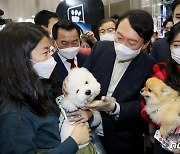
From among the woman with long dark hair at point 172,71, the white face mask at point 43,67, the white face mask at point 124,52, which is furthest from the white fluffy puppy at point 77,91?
the woman with long dark hair at point 172,71

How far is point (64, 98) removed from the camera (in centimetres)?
155

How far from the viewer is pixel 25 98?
121 cm

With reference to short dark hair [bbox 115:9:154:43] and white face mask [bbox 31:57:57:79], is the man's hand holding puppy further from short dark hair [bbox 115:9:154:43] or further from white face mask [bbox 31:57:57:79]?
short dark hair [bbox 115:9:154:43]

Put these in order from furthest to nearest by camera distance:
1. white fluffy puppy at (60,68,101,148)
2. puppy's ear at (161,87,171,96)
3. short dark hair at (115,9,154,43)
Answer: short dark hair at (115,9,154,43), puppy's ear at (161,87,171,96), white fluffy puppy at (60,68,101,148)

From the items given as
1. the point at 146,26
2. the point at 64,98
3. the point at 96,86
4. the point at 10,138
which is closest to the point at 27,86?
the point at 10,138

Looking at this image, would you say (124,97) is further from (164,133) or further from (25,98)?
(25,98)

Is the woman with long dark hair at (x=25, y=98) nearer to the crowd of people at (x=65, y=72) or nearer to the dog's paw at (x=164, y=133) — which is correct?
the crowd of people at (x=65, y=72)

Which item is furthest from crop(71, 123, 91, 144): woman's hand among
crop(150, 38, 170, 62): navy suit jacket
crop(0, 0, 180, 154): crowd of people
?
crop(150, 38, 170, 62): navy suit jacket

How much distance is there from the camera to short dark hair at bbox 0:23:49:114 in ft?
3.89

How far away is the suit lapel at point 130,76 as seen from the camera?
70.7 inches

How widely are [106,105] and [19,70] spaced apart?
2.03 feet

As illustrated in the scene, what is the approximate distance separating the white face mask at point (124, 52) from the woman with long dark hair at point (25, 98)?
0.66 meters

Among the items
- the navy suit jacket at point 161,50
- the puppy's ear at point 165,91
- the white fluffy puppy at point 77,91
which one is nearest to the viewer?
the white fluffy puppy at point 77,91

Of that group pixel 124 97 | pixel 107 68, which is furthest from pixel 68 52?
pixel 124 97
